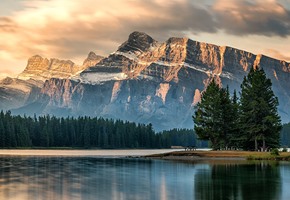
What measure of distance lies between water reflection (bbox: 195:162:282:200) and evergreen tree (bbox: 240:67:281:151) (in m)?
53.4

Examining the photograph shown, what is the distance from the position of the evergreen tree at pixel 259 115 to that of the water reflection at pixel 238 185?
53.4 m

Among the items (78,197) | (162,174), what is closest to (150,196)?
(78,197)

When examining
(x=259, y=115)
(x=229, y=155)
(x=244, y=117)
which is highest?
(x=259, y=115)

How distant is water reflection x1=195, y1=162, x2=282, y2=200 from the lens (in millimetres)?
52156

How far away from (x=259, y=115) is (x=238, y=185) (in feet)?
248

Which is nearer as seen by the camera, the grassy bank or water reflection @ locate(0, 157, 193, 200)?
water reflection @ locate(0, 157, 193, 200)

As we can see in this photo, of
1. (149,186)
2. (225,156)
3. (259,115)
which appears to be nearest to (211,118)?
(259,115)

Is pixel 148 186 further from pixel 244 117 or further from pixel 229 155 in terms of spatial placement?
pixel 244 117

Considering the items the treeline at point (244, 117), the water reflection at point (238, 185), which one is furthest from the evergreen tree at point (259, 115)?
the water reflection at point (238, 185)

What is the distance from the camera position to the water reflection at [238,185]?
52.2 m

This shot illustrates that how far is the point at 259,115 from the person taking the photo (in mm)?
134375

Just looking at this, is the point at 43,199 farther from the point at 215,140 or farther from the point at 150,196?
the point at 215,140

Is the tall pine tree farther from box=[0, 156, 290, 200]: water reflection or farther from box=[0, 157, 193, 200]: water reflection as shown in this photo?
box=[0, 157, 193, 200]: water reflection

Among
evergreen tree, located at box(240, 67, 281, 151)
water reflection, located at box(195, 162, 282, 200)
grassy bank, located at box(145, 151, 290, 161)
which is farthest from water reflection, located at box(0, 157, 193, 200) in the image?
evergreen tree, located at box(240, 67, 281, 151)
